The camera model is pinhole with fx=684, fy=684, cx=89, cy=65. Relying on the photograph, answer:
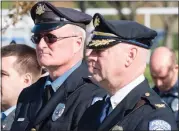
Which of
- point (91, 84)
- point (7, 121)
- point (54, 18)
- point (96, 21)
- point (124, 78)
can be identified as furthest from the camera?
point (7, 121)

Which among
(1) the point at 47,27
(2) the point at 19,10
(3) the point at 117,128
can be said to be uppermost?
(1) the point at 47,27

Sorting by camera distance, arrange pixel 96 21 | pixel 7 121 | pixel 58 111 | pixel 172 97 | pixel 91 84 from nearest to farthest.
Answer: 1. pixel 96 21
2. pixel 58 111
3. pixel 91 84
4. pixel 7 121
5. pixel 172 97

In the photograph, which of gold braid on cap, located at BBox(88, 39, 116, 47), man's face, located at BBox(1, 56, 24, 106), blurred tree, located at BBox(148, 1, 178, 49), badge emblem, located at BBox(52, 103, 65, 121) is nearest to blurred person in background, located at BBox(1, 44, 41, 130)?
man's face, located at BBox(1, 56, 24, 106)

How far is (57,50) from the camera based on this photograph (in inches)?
170

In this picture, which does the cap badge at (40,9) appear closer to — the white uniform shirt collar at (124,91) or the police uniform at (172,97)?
the white uniform shirt collar at (124,91)

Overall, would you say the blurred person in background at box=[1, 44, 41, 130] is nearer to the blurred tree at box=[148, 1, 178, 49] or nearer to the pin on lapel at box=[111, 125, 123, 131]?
the pin on lapel at box=[111, 125, 123, 131]

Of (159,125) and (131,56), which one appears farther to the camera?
(131,56)

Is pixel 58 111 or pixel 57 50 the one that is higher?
pixel 57 50

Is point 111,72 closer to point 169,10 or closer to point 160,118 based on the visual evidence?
point 160,118

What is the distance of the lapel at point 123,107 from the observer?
11.8 ft

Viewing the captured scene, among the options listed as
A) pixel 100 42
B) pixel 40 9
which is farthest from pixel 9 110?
pixel 100 42

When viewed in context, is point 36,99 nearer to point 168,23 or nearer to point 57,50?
point 57,50

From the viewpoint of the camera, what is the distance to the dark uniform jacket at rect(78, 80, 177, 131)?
3.46 metres

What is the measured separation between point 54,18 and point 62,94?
0.51 m
